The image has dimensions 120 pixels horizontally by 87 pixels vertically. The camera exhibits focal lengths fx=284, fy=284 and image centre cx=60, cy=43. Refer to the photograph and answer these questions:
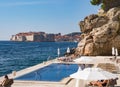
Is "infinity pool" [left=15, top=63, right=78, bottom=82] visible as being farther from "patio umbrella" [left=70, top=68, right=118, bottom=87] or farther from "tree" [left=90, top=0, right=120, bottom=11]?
"tree" [left=90, top=0, right=120, bottom=11]

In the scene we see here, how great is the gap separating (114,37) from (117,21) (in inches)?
116

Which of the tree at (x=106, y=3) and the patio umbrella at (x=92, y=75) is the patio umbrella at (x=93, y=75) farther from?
the tree at (x=106, y=3)

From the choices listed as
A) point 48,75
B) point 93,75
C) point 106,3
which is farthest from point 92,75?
point 106,3

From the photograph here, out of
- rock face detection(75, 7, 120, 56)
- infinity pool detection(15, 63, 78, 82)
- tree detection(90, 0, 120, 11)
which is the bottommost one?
infinity pool detection(15, 63, 78, 82)

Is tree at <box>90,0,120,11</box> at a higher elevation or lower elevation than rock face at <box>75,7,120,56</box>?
higher

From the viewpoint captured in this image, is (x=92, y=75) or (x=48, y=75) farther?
(x=48, y=75)

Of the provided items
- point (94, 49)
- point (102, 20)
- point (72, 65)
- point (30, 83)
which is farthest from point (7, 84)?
point (102, 20)

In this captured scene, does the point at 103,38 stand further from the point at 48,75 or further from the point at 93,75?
the point at 93,75

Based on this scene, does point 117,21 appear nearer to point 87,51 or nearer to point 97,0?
point 87,51

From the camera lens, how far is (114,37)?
47.0m

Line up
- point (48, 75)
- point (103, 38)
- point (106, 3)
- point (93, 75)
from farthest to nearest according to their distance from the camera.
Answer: point (106, 3), point (103, 38), point (48, 75), point (93, 75)

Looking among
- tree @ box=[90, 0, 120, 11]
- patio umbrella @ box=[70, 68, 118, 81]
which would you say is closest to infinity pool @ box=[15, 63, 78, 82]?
patio umbrella @ box=[70, 68, 118, 81]

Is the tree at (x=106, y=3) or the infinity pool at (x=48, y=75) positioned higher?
the tree at (x=106, y=3)

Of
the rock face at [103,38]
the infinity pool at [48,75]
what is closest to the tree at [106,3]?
the rock face at [103,38]
